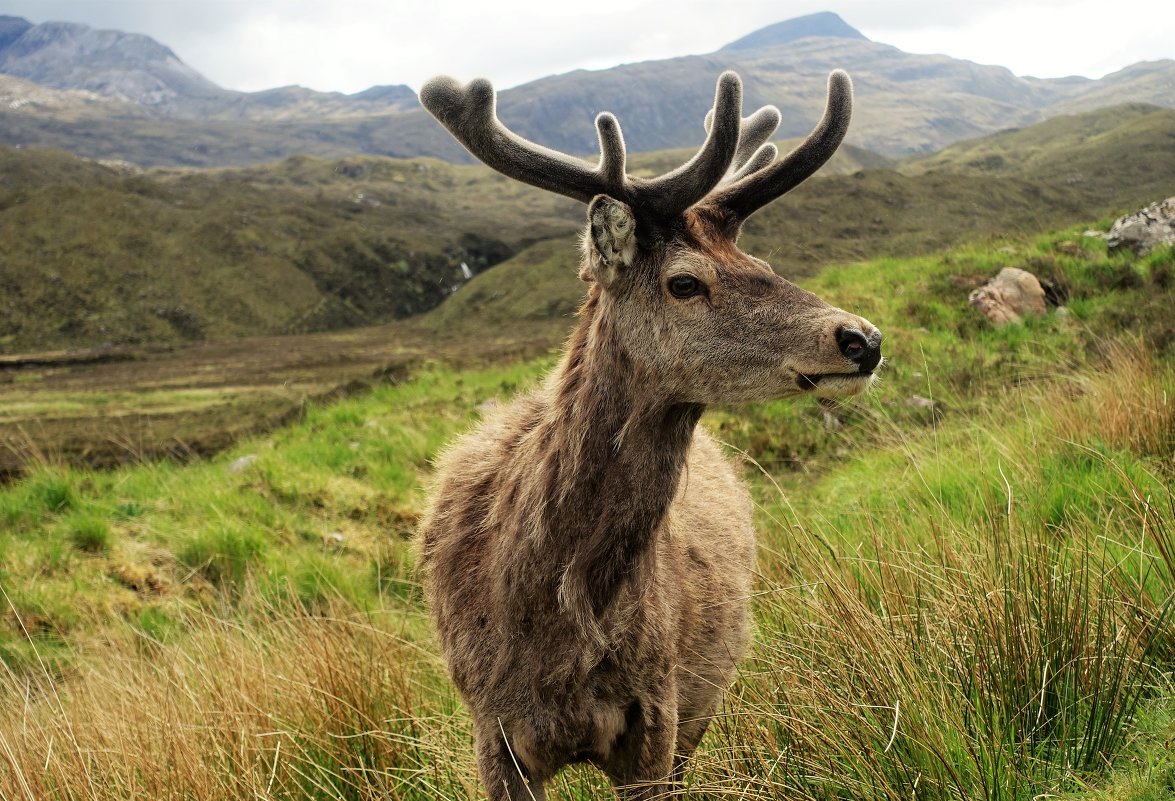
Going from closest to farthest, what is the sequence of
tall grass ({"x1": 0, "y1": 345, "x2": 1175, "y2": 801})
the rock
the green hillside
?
tall grass ({"x1": 0, "y1": 345, "x2": 1175, "y2": 801}) < the rock < the green hillside

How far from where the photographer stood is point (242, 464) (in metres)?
10.3

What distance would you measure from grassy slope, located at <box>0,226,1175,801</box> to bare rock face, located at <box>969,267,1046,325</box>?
64 centimetres

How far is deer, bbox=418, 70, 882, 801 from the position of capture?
3027 mm

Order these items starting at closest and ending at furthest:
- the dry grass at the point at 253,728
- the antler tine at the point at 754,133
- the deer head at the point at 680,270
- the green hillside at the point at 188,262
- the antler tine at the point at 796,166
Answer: the deer head at the point at 680,270
the antler tine at the point at 796,166
the dry grass at the point at 253,728
the antler tine at the point at 754,133
the green hillside at the point at 188,262

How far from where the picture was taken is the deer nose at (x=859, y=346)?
2807 mm

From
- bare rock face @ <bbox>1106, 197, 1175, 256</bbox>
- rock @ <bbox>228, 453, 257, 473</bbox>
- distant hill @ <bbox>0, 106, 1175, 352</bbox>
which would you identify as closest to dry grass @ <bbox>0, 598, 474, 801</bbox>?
rock @ <bbox>228, 453, 257, 473</bbox>

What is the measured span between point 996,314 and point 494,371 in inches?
372

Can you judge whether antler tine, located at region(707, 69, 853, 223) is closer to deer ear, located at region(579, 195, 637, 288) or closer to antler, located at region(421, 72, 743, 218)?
antler, located at region(421, 72, 743, 218)

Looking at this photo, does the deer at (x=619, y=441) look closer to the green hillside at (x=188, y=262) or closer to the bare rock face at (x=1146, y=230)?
the bare rock face at (x=1146, y=230)

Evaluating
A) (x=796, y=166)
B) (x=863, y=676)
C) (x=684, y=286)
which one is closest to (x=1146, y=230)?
(x=796, y=166)

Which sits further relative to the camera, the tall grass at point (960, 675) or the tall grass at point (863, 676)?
the tall grass at point (863, 676)

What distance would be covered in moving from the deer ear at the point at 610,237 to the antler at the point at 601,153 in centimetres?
12

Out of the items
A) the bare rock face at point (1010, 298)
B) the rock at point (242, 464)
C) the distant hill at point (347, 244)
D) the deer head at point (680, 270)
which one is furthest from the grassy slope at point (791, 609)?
the distant hill at point (347, 244)

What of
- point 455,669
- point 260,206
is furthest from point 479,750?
point 260,206
